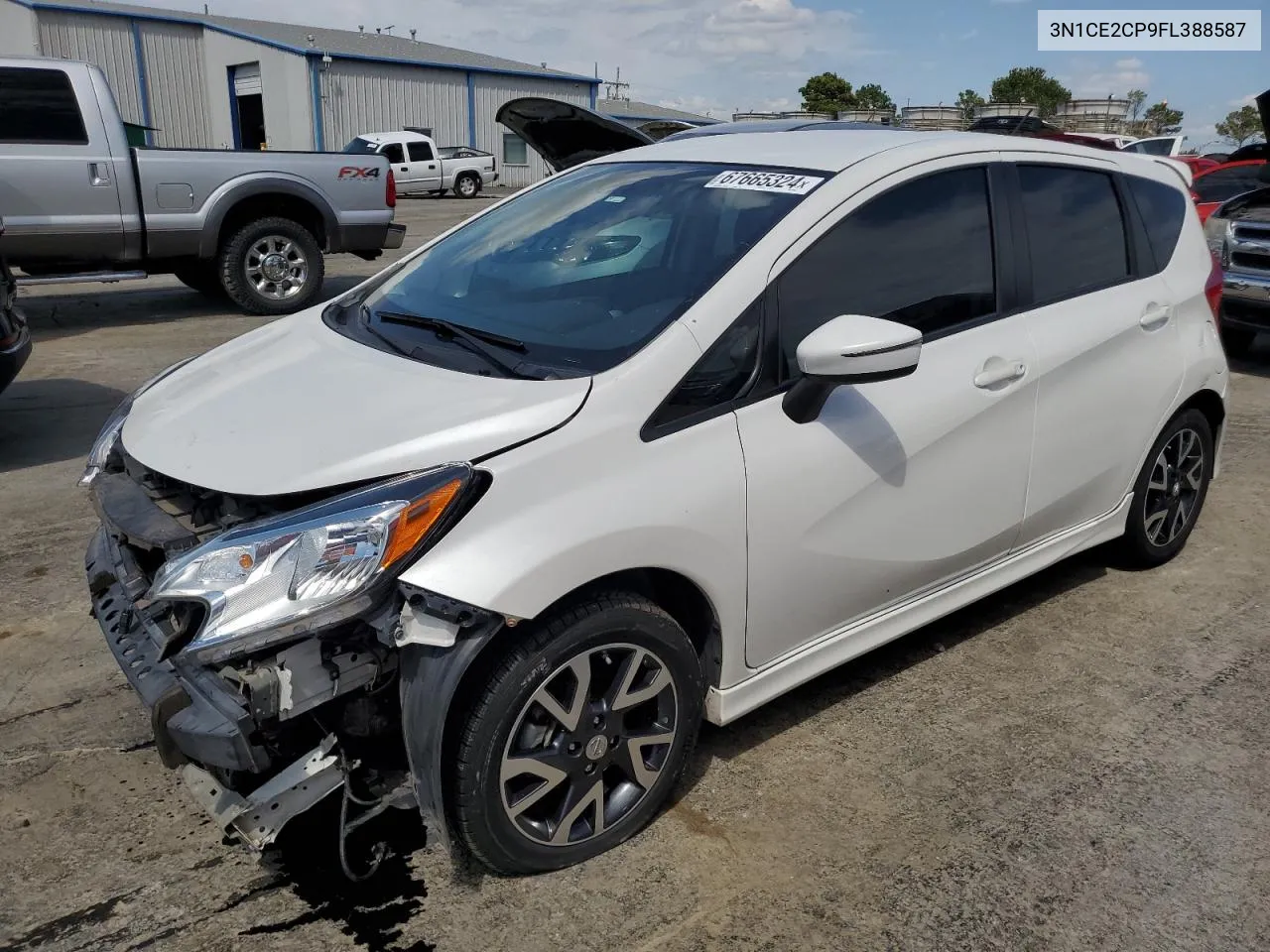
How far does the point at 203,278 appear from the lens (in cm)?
1089

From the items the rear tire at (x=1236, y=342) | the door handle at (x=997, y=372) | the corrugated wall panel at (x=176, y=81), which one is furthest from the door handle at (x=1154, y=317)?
the corrugated wall panel at (x=176, y=81)

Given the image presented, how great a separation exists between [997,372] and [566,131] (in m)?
2.50

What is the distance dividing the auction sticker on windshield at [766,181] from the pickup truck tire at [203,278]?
806 cm

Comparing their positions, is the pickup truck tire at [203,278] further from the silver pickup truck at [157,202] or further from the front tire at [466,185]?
the front tire at [466,185]

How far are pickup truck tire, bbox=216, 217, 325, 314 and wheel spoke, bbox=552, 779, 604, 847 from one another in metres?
8.62

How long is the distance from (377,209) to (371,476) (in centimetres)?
894

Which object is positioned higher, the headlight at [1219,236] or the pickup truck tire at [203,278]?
the headlight at [1219,236]

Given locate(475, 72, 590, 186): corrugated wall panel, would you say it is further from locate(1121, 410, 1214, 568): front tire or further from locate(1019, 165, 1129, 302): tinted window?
locate(1019, 165, 1129, 302): tinted window

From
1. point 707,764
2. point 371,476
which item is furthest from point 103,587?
point 707,764

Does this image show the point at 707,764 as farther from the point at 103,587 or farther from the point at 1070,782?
the point at 103,587

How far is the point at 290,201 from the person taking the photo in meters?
10.2

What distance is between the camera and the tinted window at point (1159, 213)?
4.11 meters

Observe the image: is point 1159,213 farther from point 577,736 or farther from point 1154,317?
point 577,736

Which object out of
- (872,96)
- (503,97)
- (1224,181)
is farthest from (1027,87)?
(1224,181)
